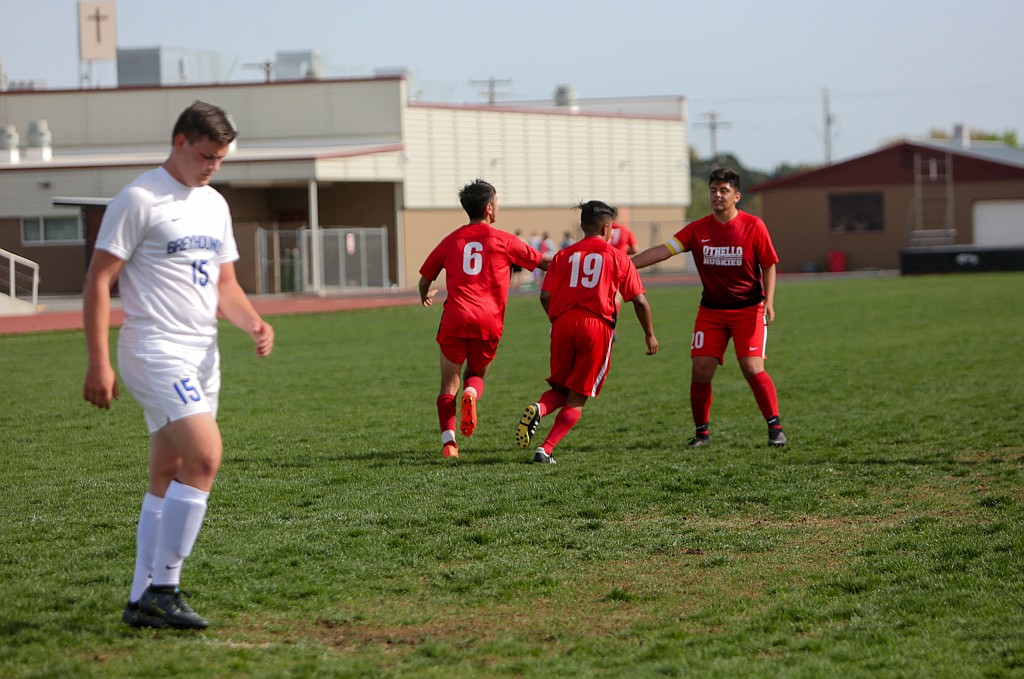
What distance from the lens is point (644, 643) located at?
4.53 meters

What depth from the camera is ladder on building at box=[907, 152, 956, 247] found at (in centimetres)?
5122

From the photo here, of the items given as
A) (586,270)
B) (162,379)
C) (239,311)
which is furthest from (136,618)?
(586,270)

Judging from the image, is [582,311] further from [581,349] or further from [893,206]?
[893,206]

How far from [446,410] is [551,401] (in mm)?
748

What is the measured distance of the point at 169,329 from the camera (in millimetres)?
4531

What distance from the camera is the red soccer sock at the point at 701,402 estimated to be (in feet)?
30.0

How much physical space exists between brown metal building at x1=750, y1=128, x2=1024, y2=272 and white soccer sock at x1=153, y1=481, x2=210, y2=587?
49.2m

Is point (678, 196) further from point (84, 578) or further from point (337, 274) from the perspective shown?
point (84, 578)

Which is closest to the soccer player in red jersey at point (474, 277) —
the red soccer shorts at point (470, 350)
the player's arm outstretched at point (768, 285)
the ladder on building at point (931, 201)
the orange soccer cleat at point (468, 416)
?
the red soccer shorts at point (470, 350)

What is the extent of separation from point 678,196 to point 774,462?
1867 inches

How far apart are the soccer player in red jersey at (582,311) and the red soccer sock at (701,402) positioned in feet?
3.08

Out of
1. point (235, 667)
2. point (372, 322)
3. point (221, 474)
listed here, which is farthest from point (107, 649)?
point (372, 322)

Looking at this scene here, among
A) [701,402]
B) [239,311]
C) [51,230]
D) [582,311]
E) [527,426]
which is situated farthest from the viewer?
[51,230]

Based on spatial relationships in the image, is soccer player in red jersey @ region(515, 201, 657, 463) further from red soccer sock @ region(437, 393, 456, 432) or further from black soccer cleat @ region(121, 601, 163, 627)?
black soccer cleat @ region(121, 601, 163, 627)
